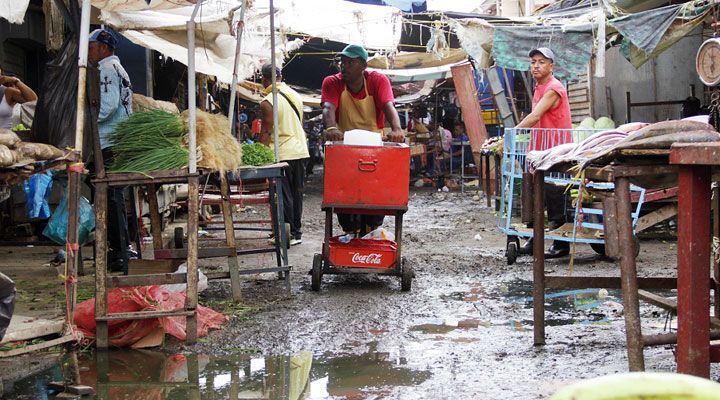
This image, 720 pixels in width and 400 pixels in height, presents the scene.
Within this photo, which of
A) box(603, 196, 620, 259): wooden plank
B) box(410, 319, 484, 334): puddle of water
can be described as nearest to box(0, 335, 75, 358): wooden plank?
box(410, 319, 484, 334): puddle of water

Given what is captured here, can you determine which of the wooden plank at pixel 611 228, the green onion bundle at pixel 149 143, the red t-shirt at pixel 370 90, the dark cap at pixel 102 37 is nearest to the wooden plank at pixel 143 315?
the green onion bundle at pixel 149 143

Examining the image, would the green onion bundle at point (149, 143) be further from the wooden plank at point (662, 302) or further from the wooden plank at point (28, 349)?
the wooden plank at point (662, 302)

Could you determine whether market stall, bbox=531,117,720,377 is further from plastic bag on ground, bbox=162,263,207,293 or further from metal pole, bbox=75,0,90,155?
plastic bag on ground, bbox=162,263,207,293

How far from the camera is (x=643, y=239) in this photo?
10578 millimetres

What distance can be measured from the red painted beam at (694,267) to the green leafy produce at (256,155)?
182 inches

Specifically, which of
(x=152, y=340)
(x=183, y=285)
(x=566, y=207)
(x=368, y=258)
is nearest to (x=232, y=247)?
(x=183, y=285)

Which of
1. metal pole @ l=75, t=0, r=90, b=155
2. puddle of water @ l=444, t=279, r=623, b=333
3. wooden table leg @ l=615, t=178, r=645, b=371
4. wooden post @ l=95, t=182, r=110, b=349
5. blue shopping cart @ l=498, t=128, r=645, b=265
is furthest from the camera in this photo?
blue shopping cart @ l=498, t=128, r=645, b=265

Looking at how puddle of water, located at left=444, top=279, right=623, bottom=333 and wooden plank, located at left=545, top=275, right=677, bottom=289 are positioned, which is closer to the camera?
wooden plank, located at left=545, top=275, right=677, bottom=289

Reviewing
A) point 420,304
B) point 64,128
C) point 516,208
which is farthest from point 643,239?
point 64,128

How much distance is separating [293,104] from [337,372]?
233 inches

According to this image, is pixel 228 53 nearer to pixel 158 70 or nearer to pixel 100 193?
pixel 158 70

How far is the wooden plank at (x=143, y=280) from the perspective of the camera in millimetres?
5543

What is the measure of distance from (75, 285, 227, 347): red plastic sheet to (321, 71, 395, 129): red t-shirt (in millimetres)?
3025

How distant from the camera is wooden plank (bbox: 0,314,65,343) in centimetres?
466
